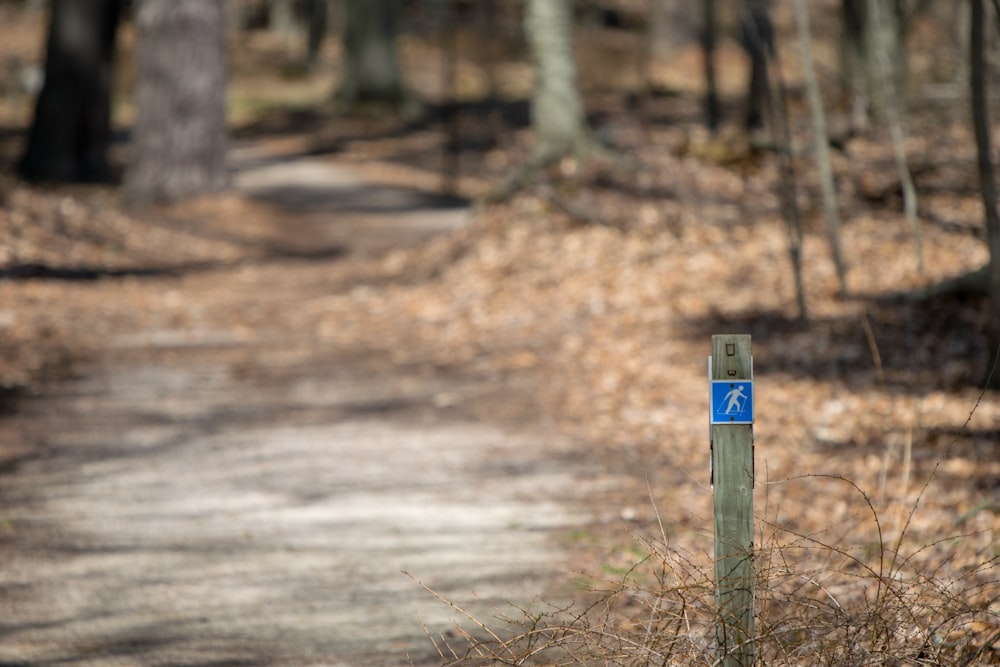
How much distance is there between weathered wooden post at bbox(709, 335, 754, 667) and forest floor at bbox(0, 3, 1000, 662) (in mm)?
208

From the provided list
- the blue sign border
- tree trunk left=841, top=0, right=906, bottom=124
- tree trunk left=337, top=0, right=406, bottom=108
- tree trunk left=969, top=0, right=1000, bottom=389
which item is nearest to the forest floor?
the blue sign border

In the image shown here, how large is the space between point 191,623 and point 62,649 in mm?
507

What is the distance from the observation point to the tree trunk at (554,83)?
15.4 m

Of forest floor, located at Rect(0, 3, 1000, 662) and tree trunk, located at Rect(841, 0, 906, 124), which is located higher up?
tree trunk, located at Rect(841, 0, 906, 124)

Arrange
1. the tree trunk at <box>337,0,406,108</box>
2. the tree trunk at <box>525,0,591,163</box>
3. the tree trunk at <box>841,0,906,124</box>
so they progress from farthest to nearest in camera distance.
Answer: the tree trunk at <box>337,0,406,108</box> < the tree trunk at <box>841,0,906,124</box> < the tree trunk at <box>525,0,591,163</box>

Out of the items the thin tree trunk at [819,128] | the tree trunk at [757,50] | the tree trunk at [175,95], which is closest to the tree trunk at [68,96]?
the tree trunk at [175,95]

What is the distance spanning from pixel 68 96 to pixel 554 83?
7363 millimetres

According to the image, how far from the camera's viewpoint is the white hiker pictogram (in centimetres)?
371

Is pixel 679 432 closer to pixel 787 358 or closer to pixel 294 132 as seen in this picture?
pixel 787 358

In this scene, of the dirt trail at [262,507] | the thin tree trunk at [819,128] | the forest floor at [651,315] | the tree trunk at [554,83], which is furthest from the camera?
the tree trunk at [554,83]

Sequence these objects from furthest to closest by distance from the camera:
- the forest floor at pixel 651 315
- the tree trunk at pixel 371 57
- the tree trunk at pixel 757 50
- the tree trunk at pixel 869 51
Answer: the tree trunk at pixel 371 57 < the tree trunk at pixel 869 51 < the tree trunk at pixel 757 50 < the forest floor at pixel 651 315

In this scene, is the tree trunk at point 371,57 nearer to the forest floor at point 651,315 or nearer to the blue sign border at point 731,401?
the forest floor at point 651,315

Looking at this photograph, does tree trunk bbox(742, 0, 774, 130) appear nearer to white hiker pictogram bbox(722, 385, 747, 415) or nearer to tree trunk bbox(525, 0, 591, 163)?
tree trunk bbox(525, 0, 591, 163)

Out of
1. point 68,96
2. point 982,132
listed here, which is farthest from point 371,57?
point 982,132
